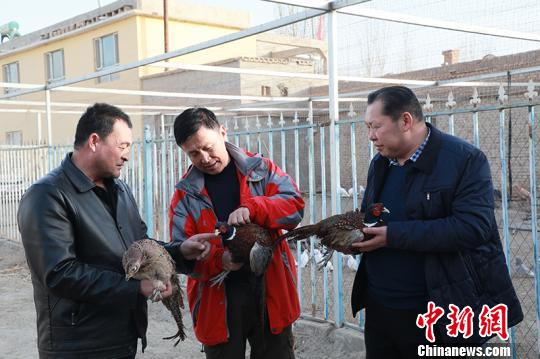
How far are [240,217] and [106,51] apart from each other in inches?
781

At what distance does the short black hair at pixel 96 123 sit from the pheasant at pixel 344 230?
1.10m

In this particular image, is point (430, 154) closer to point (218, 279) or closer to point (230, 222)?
point (230, 222)

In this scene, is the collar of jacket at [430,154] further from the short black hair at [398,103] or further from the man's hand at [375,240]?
the man's hand at [375,240]

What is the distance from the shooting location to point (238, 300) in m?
2.92

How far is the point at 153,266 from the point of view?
2.72 metres

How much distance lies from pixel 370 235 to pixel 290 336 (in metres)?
0.83

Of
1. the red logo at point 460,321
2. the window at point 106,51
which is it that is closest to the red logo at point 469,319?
the red logo at point 460,321

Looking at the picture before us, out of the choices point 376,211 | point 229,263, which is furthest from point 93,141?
point 376,211

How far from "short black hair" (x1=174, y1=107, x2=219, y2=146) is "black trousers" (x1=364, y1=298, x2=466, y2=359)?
4.23ft

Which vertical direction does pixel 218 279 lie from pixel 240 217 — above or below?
below

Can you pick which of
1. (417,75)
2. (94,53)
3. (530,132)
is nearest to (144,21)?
(94,53)

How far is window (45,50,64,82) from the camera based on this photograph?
73.6 feet

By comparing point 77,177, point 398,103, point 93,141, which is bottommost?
point 77,177

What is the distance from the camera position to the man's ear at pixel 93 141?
2.66 metres
